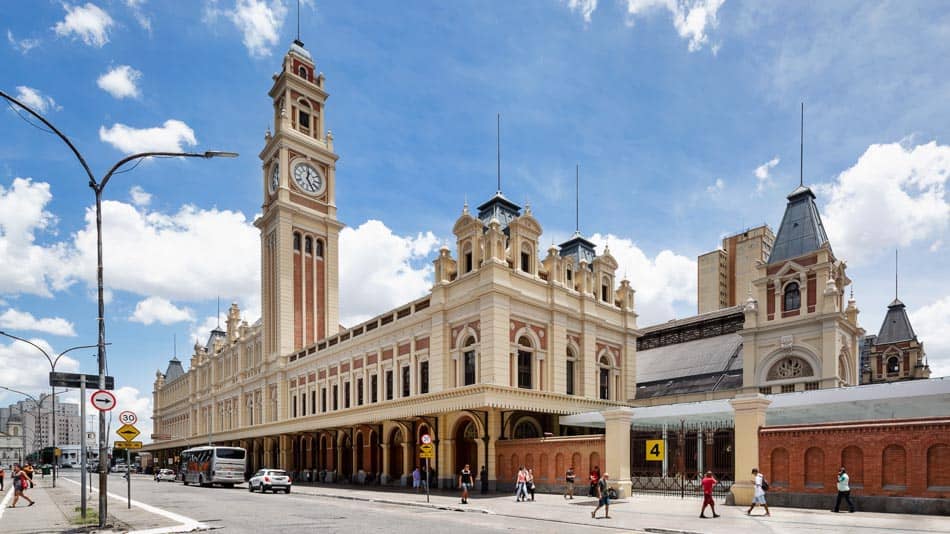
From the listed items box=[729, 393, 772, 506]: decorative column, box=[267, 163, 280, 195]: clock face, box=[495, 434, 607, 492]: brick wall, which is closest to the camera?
box=[729, 393, 772, 506]: decorative column

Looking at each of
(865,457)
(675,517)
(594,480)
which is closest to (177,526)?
(675,517)

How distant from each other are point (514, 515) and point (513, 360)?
1214 centimetres

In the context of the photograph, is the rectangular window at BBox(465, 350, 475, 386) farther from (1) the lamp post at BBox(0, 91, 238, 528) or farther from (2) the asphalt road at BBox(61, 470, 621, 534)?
(1) the lamp post at BBox(0, 91, 238, 528)

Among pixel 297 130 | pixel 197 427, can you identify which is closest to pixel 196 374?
pixel 197 427

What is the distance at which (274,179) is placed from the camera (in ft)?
200

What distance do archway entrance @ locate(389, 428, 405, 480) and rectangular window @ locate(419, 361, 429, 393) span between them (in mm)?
5506

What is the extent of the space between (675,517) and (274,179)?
50.8 meters

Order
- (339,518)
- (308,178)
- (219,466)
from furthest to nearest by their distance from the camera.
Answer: (308,178) < (219,466) < (339,518)

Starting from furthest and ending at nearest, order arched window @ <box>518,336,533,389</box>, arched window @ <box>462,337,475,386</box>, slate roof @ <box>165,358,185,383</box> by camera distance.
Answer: slate roof @ <box>165,358,185,383</box>
arched window @ <box>518,336,533,389</box>
arched window @ <box>462,337,475,386</box>

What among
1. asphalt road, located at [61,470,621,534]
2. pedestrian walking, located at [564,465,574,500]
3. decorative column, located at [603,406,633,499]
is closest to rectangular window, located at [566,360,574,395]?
pedestrian walking, located at [564,465,574,500]

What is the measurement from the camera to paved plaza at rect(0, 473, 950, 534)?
17.0 m

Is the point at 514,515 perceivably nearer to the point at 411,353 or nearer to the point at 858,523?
the point at 858,523

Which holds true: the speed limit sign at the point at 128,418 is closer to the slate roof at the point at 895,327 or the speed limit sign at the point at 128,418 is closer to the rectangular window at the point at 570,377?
the rectangular window at the point at 570,377

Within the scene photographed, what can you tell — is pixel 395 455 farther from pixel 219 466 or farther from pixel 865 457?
pixel 865 457
